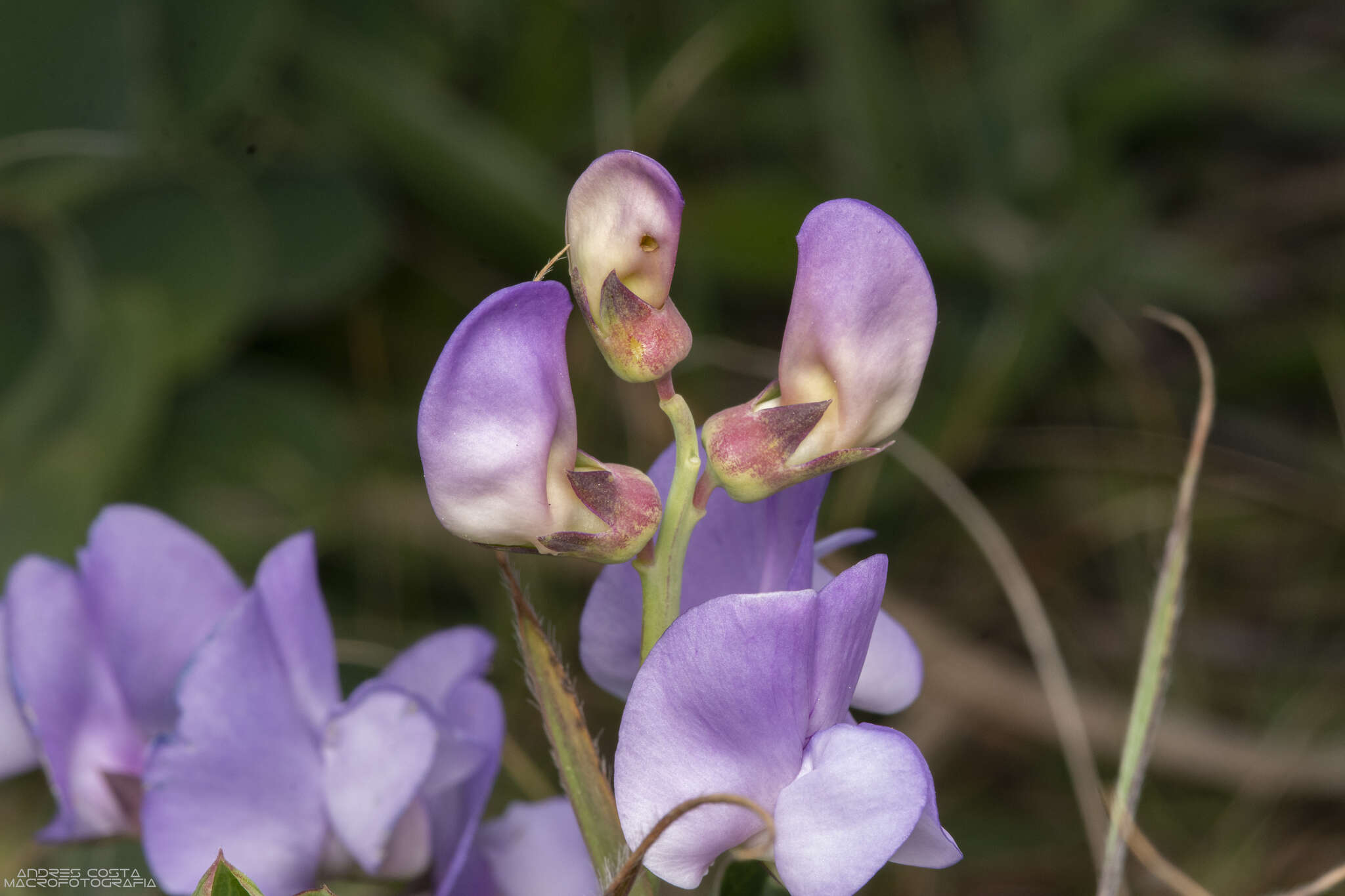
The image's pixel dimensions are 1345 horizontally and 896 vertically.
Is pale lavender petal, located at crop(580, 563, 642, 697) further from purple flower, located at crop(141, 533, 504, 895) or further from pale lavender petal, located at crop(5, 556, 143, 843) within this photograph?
pale lavender petal, located at crop(5, 556, 143, 843)

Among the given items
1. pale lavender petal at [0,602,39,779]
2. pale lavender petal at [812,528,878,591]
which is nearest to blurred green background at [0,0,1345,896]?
pale lavender petal at [0,602,39,779]

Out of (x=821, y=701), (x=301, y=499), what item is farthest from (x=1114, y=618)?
(x=821, y=701)

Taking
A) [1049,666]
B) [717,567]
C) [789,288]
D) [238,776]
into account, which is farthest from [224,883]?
[789,288]

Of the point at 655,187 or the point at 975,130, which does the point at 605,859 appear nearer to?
the point at 655,187

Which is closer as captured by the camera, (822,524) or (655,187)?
(655,187)

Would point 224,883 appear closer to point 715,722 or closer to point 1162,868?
point 715,722

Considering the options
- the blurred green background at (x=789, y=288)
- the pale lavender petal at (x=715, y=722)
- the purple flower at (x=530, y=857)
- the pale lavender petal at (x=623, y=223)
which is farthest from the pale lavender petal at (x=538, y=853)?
the blurred green background at (x=789, y=288)

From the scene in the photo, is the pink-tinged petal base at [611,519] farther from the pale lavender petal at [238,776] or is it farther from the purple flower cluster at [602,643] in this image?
the pale lavender petal at [238,776]
